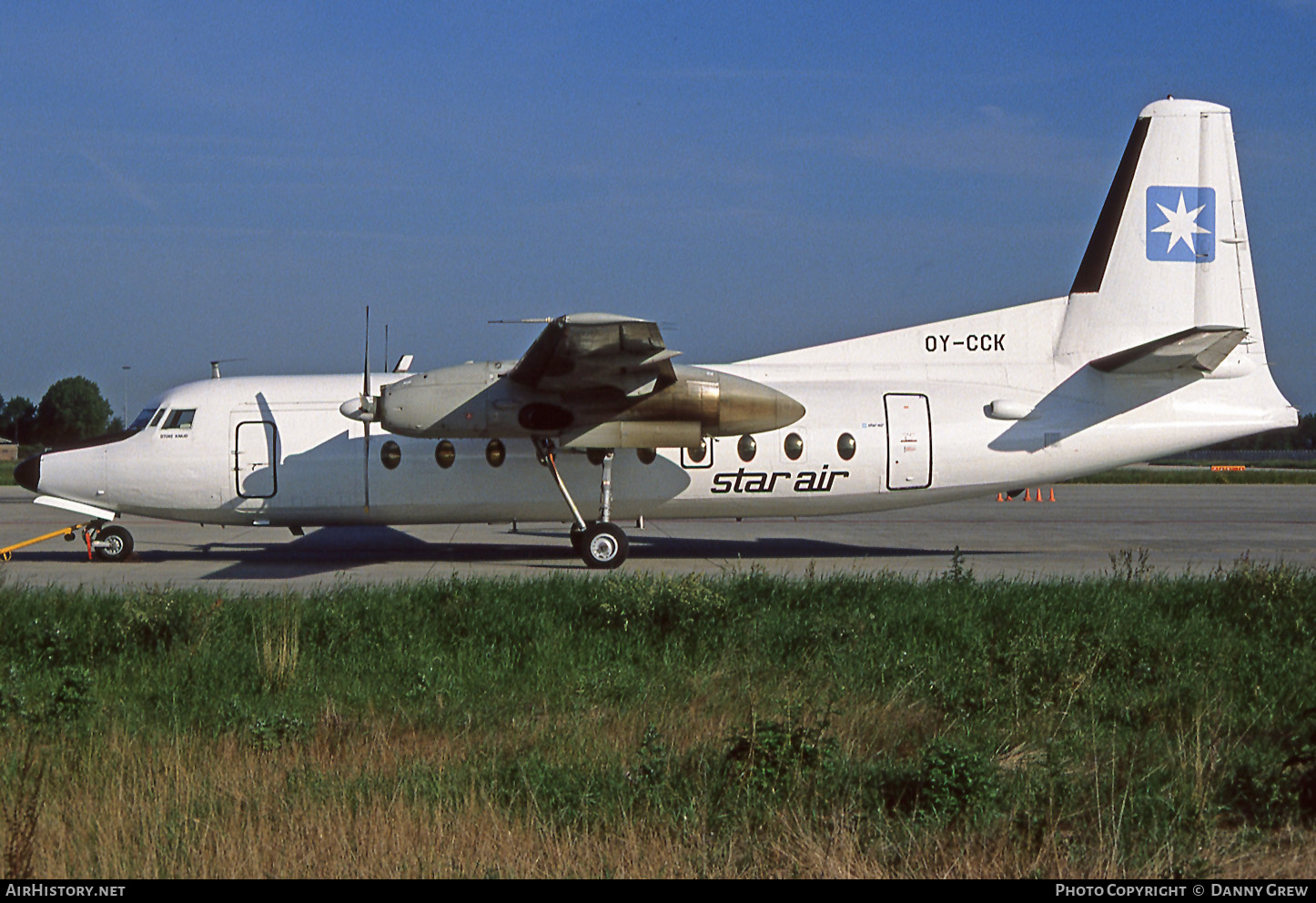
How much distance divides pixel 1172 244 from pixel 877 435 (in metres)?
5.65

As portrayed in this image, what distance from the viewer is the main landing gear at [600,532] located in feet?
52.5

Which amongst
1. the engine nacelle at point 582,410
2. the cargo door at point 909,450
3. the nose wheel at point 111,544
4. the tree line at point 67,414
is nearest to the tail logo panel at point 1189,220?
the cargo door at point 909,450

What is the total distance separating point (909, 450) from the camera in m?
16.4

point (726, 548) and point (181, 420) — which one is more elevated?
point (181, 420)

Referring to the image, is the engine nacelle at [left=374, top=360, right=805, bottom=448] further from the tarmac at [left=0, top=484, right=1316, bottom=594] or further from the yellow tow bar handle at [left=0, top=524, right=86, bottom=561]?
the yellow tow bar handle at [left=0, top=524, right=86, bottom=561]

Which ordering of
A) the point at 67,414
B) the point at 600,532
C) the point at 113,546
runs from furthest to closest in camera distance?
the point at 67,414
the point at 113,546
the point at 600,532

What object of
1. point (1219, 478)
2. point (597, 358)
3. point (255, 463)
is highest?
point (597, 358)

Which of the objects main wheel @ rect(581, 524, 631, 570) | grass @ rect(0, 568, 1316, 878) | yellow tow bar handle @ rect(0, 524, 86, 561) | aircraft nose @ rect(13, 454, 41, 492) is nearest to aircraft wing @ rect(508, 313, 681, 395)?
main wheel @ rect(581, 524, 631, 570)

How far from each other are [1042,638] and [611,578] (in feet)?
14.4

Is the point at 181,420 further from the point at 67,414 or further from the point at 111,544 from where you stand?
the point at 67,414

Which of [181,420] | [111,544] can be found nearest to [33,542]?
[111,544]

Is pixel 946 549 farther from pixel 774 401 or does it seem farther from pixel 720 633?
pixel 720 633

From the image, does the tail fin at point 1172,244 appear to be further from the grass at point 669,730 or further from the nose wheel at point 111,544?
the nose wheel at point 111,544

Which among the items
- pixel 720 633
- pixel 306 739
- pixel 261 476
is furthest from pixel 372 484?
pixel 306 739
